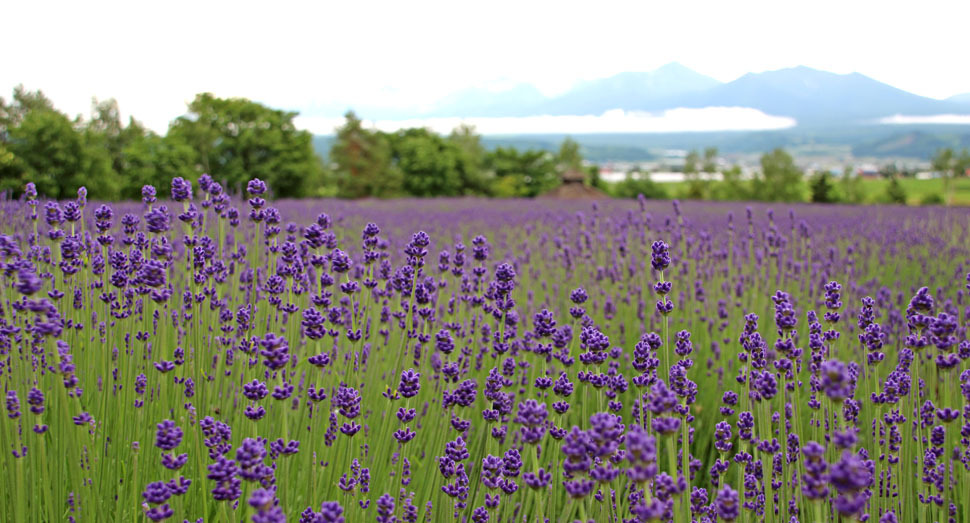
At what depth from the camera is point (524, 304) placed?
519cm

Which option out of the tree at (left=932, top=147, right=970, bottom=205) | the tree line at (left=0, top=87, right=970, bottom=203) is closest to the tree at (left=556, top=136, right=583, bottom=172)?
the tree line at (left=0, top=87, right=970, bottom=203)

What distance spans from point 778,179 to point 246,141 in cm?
3675

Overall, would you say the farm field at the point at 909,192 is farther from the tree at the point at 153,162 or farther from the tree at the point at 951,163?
the tree at the point at 153,162

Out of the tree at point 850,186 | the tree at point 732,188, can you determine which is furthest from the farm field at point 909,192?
the tree at point 732,188

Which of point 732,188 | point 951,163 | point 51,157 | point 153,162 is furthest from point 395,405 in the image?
point 732,188

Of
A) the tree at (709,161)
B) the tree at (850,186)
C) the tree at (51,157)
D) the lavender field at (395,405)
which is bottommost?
the lavender field at (395,405)

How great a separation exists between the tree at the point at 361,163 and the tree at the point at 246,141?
10226mm

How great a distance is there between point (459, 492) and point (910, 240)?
9105 mm

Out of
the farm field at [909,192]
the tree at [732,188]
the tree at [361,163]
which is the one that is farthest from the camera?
the tree at [361,163]

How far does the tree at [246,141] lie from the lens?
114ft

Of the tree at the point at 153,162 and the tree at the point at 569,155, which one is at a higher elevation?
the tree at the point at 569,155

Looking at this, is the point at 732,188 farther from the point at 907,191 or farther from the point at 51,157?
the point at 51,157

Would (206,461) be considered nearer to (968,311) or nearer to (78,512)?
(78,512)

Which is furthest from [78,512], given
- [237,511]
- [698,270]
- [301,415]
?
[698,270]
